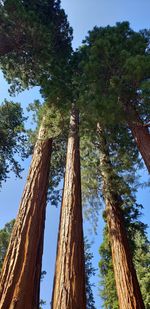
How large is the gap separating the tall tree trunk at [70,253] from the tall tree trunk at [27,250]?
538mm

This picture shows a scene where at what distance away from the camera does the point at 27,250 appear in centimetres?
588

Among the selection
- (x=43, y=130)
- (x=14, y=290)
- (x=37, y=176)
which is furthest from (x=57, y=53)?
(x=14, y=290)

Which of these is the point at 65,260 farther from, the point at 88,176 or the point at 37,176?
the point at 88,176

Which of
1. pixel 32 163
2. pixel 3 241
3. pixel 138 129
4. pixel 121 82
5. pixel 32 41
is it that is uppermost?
pixel 32 41

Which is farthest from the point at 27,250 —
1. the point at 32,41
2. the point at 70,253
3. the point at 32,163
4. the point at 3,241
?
the point at 3,241

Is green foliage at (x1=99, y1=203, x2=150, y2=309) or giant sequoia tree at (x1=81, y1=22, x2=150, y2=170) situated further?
green foliage at (x1=99, y1=203, x2=150, y2=309)

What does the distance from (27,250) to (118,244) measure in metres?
2.93

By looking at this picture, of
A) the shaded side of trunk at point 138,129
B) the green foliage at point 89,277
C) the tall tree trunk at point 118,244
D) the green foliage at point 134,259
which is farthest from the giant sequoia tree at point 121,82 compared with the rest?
the green foliage at point 89,277

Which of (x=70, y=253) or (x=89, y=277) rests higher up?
(x=89, y=277)

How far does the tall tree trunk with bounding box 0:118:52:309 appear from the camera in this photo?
514cm

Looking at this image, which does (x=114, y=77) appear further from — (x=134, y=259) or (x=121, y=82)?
(x=134, y=259)

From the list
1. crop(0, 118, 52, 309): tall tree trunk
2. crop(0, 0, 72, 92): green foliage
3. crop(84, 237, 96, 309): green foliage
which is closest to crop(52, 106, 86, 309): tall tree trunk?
crop(0, 118, 52, 309): tall tree trunk

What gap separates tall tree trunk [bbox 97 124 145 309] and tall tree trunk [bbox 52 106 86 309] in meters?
1.72

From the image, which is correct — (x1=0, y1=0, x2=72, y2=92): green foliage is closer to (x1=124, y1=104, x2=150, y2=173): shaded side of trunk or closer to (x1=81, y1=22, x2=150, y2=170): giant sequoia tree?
(x1=81, y1=22, x2=150, y2=170): giant sequoia tree
